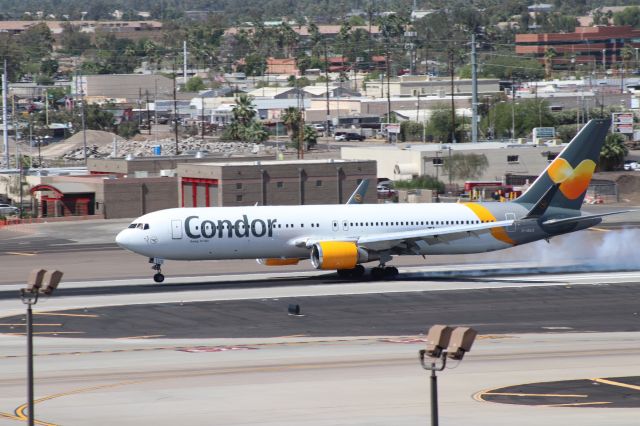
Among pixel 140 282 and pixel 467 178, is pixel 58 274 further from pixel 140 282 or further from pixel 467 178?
pixel 467 178

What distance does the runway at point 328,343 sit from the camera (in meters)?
37.8

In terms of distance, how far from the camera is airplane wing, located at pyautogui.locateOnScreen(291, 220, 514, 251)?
227 ft

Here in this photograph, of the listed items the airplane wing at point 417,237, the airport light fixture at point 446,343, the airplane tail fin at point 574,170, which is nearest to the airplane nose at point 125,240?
the airplane wing at point 417,237

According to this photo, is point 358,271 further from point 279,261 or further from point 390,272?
point 279,261

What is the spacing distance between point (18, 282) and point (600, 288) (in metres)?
33.2

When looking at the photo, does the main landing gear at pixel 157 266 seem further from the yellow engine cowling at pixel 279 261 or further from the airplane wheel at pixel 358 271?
the airplane wheel at pixel 358 271

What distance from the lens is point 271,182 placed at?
112 metres

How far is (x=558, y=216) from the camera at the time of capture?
72.8 metres

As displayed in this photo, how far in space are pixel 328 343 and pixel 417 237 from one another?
64.6 feet

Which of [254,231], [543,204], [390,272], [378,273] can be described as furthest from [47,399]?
[543,204]

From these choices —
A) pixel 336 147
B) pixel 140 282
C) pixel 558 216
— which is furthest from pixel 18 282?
pixel 336 147

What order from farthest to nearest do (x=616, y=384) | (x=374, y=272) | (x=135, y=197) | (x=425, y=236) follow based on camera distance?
1. (x=135, y=197)
2. (x=374, y=272)
3. (x=425, y=236)
4. (x=616, y=384)

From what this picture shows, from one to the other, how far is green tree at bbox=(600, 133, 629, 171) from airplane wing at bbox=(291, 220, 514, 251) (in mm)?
72753

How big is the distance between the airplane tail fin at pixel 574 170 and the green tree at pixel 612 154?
67.6m
